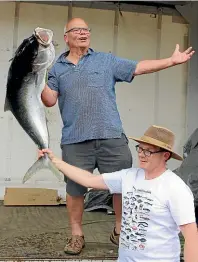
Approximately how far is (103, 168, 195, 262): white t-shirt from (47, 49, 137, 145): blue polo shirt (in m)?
0.92

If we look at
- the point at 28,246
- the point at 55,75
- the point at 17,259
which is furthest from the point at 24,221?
the point at 55,75

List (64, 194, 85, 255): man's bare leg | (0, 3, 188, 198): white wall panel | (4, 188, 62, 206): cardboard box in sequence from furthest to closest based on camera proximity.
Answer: (0, 3, 188, 198): white wall panel
(4, 188, 62, 206): cardboard box
(64, 194, 85, 255): man's bare leg

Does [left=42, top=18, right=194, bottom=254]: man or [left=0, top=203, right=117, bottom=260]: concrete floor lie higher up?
[left=42, top=18, right=194, bottom=254]: man

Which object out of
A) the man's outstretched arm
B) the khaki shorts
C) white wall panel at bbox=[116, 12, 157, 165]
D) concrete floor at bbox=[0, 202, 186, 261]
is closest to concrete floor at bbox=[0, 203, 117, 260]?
concrete floor at bbox=[0, 202, 186, 261]

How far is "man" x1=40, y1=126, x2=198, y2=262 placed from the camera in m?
2.21

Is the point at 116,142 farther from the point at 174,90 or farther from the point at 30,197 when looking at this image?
the point at 174,90

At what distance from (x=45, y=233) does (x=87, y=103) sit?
1430mm

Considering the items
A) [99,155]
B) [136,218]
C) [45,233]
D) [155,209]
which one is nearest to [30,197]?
[45,233]

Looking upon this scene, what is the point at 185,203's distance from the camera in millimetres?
2203

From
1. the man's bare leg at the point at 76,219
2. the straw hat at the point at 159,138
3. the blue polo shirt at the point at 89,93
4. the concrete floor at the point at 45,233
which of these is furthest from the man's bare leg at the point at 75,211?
the straw hat at the point at 159,138

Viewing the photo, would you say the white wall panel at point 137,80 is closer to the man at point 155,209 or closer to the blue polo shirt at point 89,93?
the blue polo shirt at point 89,93

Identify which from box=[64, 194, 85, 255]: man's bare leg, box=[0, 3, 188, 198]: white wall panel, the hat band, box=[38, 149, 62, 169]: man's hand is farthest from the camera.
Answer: box=[0, 3, 188, 198]: white wall panel

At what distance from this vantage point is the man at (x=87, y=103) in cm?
322

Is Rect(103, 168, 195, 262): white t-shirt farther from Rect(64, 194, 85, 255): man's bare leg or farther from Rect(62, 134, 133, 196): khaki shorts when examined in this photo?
Rect(64, 194, 85, 255): man's bare leg
